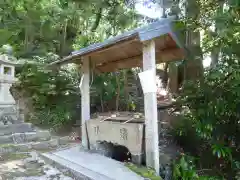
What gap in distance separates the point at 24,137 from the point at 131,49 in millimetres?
3535

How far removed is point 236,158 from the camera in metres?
4.77

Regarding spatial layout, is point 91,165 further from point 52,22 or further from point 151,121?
point 52,22

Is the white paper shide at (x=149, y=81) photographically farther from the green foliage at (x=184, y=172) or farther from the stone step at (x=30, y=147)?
the stone step at (x=30, y=147)

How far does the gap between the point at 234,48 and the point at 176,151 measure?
8.22 ft

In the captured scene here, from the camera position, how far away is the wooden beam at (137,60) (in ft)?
17.1

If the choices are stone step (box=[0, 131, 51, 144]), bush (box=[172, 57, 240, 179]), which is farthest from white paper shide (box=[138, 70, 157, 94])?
stone step (box=[0, 131, 51, 144])

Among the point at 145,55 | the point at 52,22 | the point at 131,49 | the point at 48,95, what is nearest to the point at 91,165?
the point at 145,55

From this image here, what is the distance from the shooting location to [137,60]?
5785 mm

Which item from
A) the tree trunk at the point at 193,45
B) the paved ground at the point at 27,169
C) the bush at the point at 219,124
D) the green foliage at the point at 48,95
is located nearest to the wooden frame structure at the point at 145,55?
the tree trunk at the point at 193,45

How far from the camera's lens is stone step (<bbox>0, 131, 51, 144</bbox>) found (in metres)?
5.77

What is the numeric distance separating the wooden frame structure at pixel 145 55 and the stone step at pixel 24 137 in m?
1.51

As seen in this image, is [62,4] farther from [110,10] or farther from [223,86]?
[223,86]

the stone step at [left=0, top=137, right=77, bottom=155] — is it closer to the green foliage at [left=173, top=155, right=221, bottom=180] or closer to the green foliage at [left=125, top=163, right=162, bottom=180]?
the green foliage at [left=125, top=163, right=162, bottom=180]

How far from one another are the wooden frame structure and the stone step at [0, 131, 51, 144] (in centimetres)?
151
